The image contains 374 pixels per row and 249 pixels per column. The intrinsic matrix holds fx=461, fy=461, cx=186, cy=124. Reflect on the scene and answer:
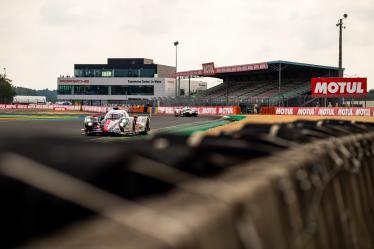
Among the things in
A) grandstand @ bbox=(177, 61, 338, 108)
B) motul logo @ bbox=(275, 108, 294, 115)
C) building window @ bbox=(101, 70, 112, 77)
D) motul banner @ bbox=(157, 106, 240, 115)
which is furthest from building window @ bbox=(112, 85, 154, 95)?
motul logo @ bbox=(275, 108, 294, 115)

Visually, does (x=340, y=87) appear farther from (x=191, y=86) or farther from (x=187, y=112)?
(x=191, y=86)

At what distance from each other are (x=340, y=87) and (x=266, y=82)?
98.8 feet

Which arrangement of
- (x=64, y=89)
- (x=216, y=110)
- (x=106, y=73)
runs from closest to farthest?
(x=216, y=110) → (x=106, y=73) → (x=64, y=89)

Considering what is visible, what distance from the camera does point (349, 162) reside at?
451cm

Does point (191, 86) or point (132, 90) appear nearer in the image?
point (132, 90)

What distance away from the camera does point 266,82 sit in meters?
79.2

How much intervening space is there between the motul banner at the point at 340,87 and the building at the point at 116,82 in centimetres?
6097

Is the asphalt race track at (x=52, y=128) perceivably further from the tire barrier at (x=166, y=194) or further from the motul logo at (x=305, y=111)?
the motul logo at (x=305, y=111)

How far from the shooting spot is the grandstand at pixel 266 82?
60719 mm

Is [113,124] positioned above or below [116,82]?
below

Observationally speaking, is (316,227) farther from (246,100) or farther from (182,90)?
(182,90)

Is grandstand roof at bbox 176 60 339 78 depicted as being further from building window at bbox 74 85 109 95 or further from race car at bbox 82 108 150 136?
race car at bbox 82 108 150 136

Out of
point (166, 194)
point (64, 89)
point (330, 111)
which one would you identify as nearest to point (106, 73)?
point (64, 89)

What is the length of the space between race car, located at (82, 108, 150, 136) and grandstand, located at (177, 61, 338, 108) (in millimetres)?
35074
